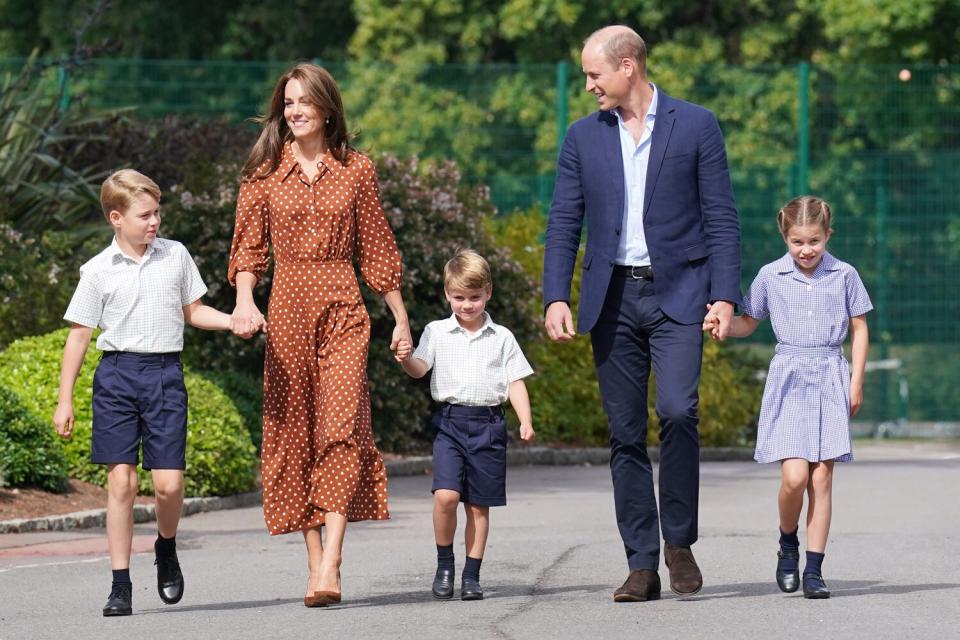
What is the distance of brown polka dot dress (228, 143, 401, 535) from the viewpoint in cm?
742

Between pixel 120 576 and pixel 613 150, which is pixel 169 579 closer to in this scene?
pixel 120 576

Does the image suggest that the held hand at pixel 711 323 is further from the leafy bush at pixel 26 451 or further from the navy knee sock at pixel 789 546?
the leafy bush at pixel 26 451

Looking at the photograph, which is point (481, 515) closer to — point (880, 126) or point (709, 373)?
point (709, 373)

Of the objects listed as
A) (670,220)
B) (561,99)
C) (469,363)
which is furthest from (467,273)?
(561,99)

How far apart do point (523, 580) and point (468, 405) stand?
887 mm

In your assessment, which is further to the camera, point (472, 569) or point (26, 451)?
point (26, 451)

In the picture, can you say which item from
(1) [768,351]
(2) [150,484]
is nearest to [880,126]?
(1) [768,351]

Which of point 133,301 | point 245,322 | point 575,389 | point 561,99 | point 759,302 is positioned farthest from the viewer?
point 561,99

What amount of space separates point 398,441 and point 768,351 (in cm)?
618

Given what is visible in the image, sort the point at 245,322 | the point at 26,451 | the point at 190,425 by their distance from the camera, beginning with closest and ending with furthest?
the point at 245,322 < the point at 26,451 < the point at 190,425

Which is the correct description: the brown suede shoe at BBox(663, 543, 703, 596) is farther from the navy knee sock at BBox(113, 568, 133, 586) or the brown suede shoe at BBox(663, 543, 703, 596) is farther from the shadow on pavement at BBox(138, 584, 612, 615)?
the navy knee sock at BBox(113, 568, 133, 586)

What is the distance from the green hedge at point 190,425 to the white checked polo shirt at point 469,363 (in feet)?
13.9

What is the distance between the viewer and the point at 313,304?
24.4ft

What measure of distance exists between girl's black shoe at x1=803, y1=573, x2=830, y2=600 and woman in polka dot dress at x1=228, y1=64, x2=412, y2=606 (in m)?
1.64
